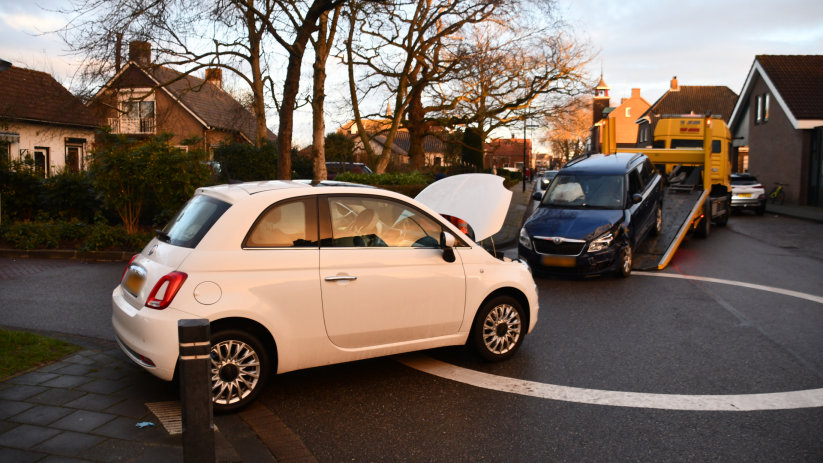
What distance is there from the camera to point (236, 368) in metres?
4.31

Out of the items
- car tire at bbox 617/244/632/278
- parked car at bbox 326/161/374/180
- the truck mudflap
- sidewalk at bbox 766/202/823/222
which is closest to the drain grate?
car tire at bbox 617/244/632/278

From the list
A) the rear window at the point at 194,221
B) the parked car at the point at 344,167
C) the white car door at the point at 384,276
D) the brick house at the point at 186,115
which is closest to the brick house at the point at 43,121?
the brick house at the point at 186,115

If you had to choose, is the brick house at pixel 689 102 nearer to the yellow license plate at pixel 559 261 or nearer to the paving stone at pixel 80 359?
the yellow license plate at pixel 559 261

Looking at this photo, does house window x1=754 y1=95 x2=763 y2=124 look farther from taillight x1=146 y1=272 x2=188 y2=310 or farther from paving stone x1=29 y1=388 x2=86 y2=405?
paving stone x1=29 y1=388 x2=86 y2=405

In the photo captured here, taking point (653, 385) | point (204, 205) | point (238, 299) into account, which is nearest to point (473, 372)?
point (653, 385)

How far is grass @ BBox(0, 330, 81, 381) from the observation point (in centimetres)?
486

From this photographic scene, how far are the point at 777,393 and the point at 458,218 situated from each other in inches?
143

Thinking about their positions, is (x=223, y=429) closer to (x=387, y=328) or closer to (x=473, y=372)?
(x=387, y=328)

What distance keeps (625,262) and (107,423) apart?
803 cm

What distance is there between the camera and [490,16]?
21.0 meters

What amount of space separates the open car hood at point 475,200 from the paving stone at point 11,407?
4253 mm

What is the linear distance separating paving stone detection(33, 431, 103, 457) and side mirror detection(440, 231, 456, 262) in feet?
8.95

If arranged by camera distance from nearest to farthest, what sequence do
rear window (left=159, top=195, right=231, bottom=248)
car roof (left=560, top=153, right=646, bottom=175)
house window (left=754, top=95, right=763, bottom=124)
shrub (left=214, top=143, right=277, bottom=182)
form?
1. rear window (left=159, top=195, right=231, bottom=248)
2. car roof (left=560, top=153, right=646, bottom=175)
3. shrub (left=214, top=143, right=277, bottom=182)
4. house window (left=754, top=95, right=763, bottom=124)

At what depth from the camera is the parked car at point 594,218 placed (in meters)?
9.66
